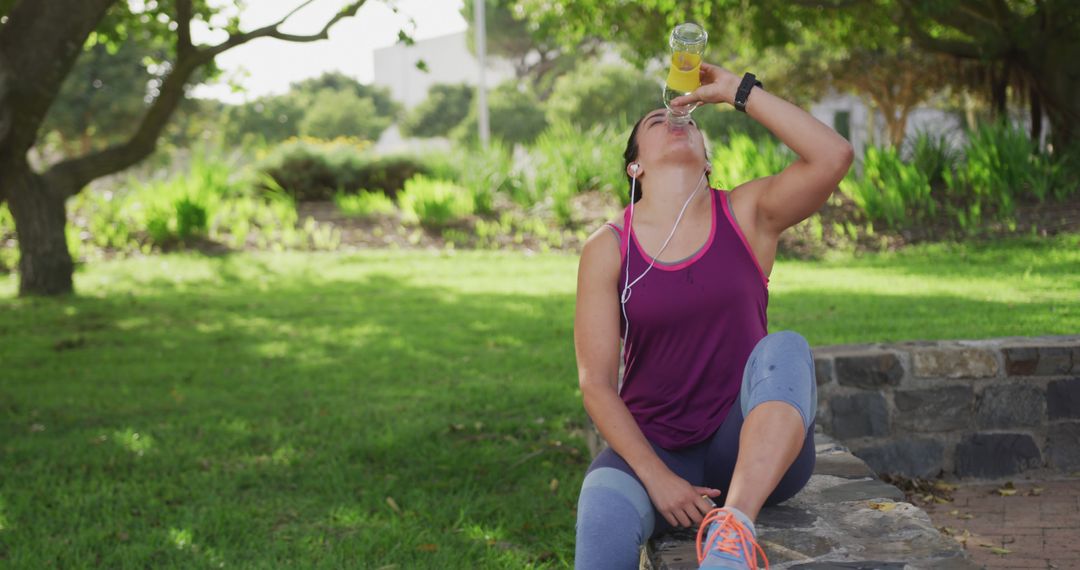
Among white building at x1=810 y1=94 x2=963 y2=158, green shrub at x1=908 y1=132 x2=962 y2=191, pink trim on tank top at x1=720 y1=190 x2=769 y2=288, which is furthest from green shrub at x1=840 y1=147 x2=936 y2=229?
white building at x1=810 y1=94 x2=963 y2=158

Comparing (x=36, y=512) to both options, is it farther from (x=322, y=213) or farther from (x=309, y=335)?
(x=322, y=213)

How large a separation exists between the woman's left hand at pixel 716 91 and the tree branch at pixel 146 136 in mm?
6032

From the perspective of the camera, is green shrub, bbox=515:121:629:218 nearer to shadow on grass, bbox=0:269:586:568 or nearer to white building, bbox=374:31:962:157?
shadow on grass, bbox=0:269:586:568

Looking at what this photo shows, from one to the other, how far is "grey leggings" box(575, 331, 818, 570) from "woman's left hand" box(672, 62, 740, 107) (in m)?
0.74

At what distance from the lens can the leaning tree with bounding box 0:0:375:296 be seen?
5773 millimetres

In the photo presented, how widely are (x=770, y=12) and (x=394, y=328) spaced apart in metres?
6.83

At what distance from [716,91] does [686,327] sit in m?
0.71

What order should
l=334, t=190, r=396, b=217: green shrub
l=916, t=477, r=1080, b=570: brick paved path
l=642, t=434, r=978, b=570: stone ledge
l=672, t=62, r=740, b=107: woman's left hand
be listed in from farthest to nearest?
Result: l=334, t=190, r=396, b=217: green shrub < l=916, t=477, r=1080, b=570: brick paved path < l=672, t=62, r=740, b=107: woman's left hand < l=642, t=434, r=978, b=570: stone ledge

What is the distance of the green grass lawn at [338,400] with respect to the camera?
4.07m

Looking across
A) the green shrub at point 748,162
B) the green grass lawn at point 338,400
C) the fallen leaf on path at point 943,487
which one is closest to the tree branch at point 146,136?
the green grass lawn at point 338,400

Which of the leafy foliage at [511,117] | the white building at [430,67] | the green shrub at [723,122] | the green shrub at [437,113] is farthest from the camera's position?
the white building at [430,67]

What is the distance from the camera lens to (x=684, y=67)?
3023 mm

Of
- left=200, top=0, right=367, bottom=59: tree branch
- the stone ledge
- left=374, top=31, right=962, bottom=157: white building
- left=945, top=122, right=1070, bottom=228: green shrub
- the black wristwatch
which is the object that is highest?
left=374, top=31, right=962, bottom=157: white building

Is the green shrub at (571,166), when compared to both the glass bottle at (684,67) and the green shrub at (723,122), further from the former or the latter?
the glass bottle at (684,67)
